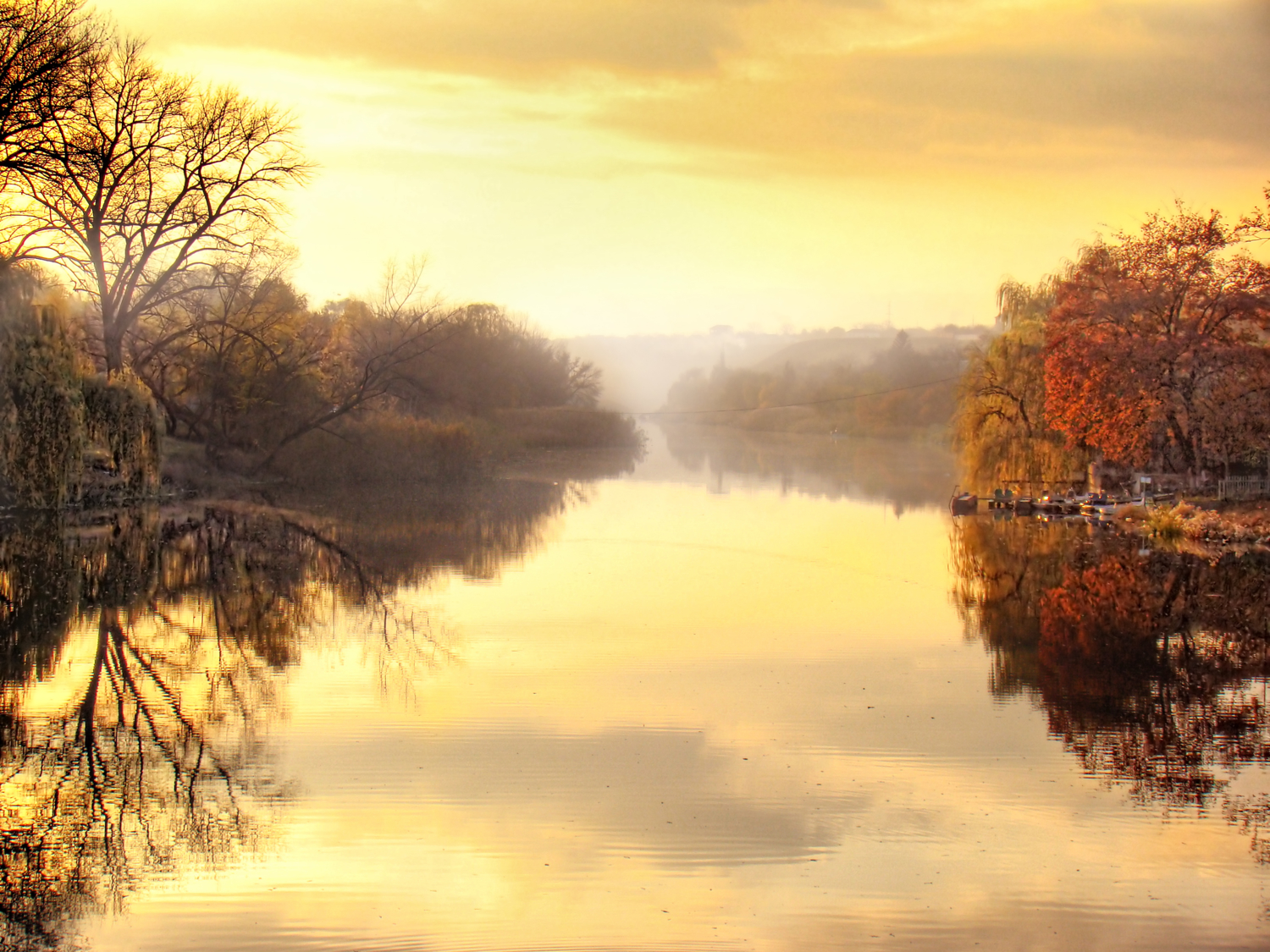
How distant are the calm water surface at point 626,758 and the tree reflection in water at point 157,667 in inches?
1.8

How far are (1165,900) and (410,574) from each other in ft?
46.4

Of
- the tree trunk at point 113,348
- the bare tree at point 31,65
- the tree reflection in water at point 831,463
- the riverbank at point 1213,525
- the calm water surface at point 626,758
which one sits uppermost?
the bare tree at point 31,65

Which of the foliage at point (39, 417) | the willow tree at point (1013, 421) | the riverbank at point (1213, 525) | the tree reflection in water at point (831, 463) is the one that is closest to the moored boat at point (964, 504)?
the tree reflection in water at point (831, 463)

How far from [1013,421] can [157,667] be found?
31.1m

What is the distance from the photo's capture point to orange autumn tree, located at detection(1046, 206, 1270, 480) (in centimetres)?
3142

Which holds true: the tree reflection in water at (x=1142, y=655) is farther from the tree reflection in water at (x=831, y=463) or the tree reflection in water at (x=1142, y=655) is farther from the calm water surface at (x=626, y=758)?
the tree reflection in water at (x=831, y=463)

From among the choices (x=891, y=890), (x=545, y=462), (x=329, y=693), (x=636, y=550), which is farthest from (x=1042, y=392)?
(x=891, y=890)

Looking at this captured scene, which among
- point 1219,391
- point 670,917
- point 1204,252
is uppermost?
point 1204,252

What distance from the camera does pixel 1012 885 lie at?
7.31 meters

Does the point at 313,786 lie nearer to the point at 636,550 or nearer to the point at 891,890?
the point at 891,890

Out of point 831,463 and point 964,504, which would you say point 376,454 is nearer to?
point 964,504

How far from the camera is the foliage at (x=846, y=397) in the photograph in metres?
92.2

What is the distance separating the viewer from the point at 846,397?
4186 inches

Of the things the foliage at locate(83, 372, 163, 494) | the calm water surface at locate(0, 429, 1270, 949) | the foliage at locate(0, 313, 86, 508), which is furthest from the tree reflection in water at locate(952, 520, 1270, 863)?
the foliage at locate(83, 372, 163, 494)
